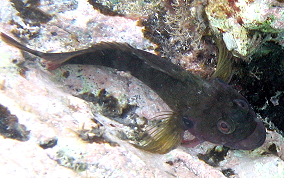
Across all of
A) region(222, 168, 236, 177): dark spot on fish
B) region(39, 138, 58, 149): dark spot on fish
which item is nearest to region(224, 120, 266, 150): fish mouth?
region(222, 168, 236, 177): dark spot on fish

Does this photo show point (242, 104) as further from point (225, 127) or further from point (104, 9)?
point (104, 9)

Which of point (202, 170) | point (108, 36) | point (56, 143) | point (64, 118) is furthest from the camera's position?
point (108, 36)

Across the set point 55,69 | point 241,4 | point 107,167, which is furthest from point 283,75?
point 55,69

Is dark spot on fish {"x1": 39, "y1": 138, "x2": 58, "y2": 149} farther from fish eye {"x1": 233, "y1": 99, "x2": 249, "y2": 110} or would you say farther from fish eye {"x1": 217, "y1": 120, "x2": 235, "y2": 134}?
fish eye {"x1": 233, "y1": 99, "x2": 249, "y2": 110}

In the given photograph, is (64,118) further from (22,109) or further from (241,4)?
(241,4)

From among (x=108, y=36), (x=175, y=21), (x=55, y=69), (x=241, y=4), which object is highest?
(x=241, y=4)

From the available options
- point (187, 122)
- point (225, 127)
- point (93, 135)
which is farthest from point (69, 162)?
point (225, 127)
